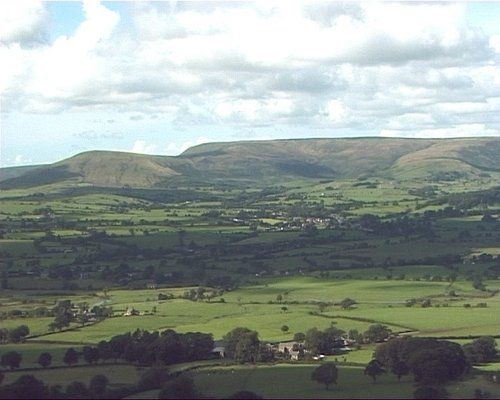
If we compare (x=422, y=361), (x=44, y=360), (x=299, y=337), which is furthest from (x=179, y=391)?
(x=299, y=337)

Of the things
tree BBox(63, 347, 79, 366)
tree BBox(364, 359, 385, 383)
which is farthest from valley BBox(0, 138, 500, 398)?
tree BBox(364, 359, 385, 383)

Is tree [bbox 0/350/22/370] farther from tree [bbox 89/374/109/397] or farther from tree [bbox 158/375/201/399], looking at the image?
tree [bbox 158/375/201/399]

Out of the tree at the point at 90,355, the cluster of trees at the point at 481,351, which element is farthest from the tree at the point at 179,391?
the cluster of trees at the point at 481,351

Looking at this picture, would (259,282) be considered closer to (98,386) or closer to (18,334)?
(18,334)

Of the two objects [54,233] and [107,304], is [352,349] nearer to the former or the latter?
[107,304]

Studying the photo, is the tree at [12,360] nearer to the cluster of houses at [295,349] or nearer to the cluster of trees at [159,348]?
the cluster of trees at [159,348]

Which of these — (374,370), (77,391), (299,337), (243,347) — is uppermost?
(77,391)

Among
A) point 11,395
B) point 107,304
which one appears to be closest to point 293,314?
point 107,304

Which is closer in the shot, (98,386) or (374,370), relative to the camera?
(98,386)
